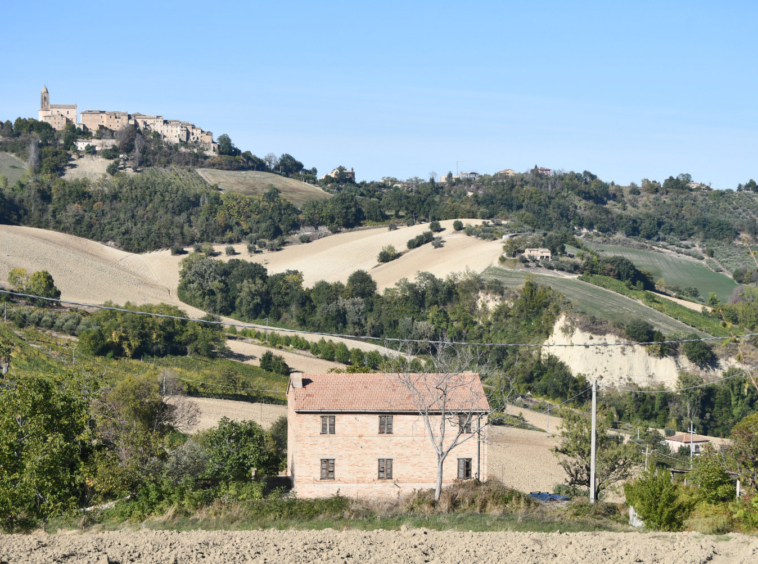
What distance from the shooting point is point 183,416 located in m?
36.5

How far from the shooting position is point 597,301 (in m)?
70.8

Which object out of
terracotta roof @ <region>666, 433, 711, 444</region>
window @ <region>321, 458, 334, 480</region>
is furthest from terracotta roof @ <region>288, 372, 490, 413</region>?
terracotta roof @ <region>666, 433, 711, 444</region>

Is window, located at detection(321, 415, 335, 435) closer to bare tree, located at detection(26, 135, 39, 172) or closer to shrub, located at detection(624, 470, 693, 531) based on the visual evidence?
shrub, located at detection(624, 470, 693, 531)

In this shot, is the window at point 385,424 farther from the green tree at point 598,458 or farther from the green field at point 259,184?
the green field at point 259,184

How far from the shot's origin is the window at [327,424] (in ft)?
97.4

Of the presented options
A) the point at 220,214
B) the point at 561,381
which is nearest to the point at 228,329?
the point at 561,381

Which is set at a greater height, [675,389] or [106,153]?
[106,153]

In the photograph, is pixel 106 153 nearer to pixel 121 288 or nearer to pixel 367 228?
pixel 367 228

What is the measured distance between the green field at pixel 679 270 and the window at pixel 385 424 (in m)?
73.2

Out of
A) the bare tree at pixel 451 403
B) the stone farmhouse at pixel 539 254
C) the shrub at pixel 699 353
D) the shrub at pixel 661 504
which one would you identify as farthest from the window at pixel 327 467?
the stone farmhouse at pixel 539 254

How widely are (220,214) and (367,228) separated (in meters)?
21.1

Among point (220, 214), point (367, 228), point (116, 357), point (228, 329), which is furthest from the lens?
point (367, 228)

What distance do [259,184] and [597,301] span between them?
8280 centimetres

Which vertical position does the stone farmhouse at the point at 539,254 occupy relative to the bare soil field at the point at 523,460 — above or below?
above
